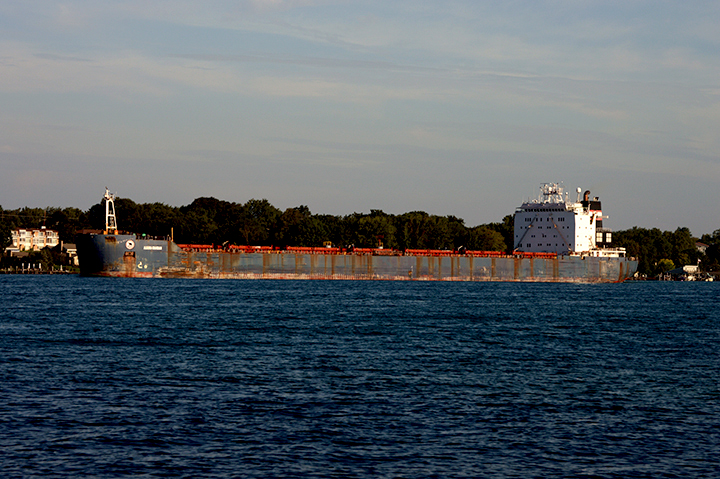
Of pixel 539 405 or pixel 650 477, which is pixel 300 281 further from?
pixel 650 477

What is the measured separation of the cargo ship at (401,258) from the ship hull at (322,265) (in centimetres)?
12

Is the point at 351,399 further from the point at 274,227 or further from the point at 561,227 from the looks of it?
the point at 274,227

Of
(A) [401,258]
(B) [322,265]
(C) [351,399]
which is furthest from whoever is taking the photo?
(A) [401,258]

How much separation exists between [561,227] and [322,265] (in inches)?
1543

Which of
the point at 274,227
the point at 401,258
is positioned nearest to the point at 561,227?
the point at 401,258

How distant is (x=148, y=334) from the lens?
3766 cm

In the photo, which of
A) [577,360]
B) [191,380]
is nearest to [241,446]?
[191,380]

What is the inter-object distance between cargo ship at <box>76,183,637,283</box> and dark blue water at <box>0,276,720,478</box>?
4488cm

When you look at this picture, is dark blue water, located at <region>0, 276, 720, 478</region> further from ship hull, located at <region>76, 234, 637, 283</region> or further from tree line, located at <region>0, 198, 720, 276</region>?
tree line, located at <region>0, 198, 720, 276</region>

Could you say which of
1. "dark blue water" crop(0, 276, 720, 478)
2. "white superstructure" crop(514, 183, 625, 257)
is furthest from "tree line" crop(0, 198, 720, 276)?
"dark blue water" crop(0, 276, 720, 478)

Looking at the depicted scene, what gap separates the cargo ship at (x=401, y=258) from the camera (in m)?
89.5

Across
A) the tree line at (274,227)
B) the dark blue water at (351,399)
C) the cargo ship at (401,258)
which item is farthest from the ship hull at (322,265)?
the tree line at (274,227)

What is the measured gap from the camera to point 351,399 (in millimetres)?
22406

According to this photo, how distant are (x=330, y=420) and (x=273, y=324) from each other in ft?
78.7
